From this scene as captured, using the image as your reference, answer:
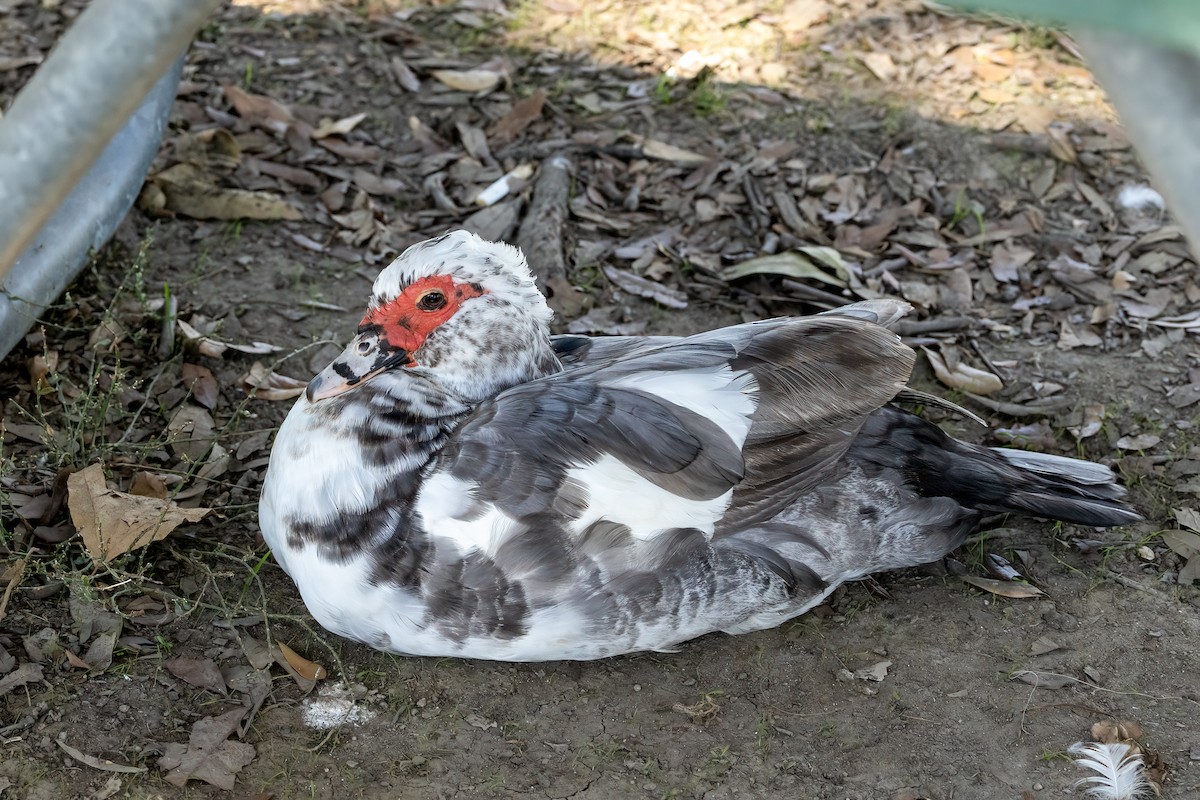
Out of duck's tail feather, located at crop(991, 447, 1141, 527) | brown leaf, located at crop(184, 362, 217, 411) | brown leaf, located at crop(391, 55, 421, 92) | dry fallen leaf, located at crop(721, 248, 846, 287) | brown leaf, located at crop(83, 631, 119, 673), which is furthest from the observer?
brown leaf, located at crop(391, 55, 421, 92)

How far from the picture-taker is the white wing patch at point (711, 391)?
270cm

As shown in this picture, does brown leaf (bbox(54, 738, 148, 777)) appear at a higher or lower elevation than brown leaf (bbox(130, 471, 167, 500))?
lower

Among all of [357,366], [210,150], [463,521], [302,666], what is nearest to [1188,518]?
[463,521]

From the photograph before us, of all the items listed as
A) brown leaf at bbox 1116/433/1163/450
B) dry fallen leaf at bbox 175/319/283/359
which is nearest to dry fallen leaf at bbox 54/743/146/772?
dry fallen leaf at bbox 175/319/283/359

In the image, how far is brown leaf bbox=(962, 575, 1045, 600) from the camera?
3.04 meters

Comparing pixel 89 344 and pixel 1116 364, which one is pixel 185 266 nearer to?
pixel 89 344

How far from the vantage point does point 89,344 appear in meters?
3.50

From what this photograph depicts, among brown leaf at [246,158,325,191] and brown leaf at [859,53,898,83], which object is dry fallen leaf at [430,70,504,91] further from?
brown leaf at [859,53,898,83]

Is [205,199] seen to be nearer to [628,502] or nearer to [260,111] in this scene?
[260,111]

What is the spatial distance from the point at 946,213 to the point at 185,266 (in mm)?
2734

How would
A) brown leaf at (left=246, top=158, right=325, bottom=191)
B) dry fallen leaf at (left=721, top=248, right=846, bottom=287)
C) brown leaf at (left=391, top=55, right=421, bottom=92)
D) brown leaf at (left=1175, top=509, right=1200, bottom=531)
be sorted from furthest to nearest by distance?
brown leaf at (left=391, top=55, right=421, bottom=92), brown leaf at (left=246, top=158, right=325, bottom=191), dry fallen leaf at (left=721, top=248, right=846, bottom=287), brown leaf at (left=1175, top=509, right=1200, bottom=531)

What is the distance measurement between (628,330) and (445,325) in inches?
47.7

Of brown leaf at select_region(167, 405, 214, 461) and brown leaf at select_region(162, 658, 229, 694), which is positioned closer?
brown leaf at select_region(162, 658, 229, 694)

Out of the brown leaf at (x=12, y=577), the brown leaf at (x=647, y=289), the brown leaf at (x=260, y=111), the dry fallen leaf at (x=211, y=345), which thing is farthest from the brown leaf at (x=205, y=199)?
the brown leaf at (x=12, y=577)
